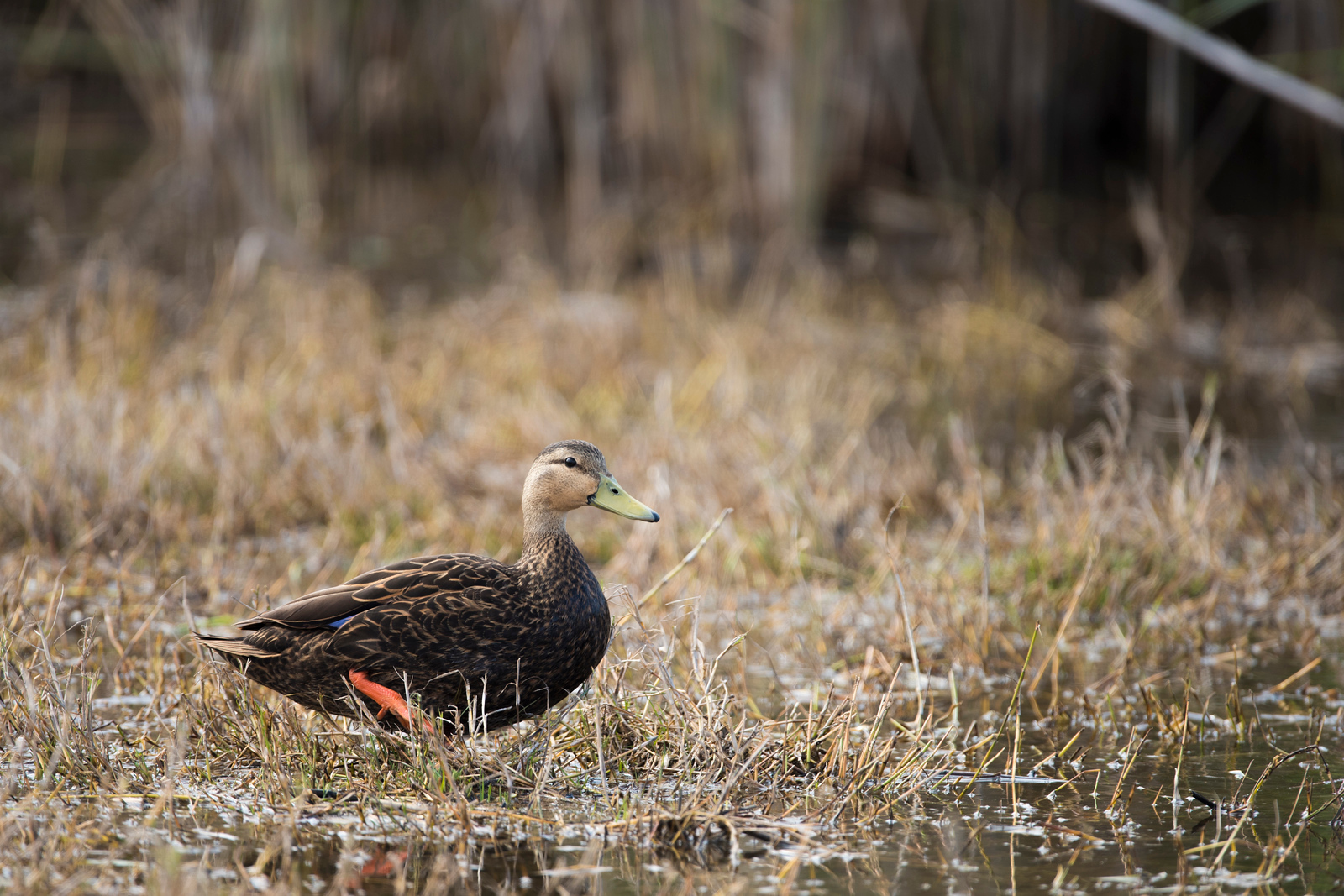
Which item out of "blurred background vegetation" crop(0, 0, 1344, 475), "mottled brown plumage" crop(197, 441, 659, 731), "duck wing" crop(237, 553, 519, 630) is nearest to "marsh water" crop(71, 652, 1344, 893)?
"mottled brown plumage" crop(197, 441, 659, 731)

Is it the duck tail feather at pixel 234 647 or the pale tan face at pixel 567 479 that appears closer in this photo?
the duck tail feather at pixel 234 647

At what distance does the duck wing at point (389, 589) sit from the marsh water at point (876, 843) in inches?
17.2

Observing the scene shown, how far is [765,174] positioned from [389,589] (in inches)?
338

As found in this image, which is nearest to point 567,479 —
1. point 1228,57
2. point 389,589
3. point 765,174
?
point 389,589

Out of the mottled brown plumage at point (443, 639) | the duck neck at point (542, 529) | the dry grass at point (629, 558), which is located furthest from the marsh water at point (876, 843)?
the duck neck at point (542, 529)

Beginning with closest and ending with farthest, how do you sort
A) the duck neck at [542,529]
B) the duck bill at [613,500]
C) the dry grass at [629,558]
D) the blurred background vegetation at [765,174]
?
the dry grass at [629,558]
the duck neck at [542,529]
the duck bill at [613,500]
the blurred background vegetation at [765,174]

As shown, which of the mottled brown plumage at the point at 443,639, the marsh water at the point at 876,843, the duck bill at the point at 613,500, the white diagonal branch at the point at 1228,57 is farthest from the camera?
the white diagonal branch at the point at 1228,57

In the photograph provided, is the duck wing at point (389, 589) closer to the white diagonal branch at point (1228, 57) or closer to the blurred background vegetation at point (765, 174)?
the white diagonal branch at point (1228, 57)

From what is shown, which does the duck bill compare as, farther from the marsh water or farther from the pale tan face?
the marsh water

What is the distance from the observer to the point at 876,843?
3.64m

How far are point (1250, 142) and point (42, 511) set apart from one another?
17.6 metres

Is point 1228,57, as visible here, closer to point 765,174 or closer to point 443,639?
point 443,639

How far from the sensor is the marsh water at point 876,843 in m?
3.36

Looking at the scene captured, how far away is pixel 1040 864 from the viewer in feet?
11.6
